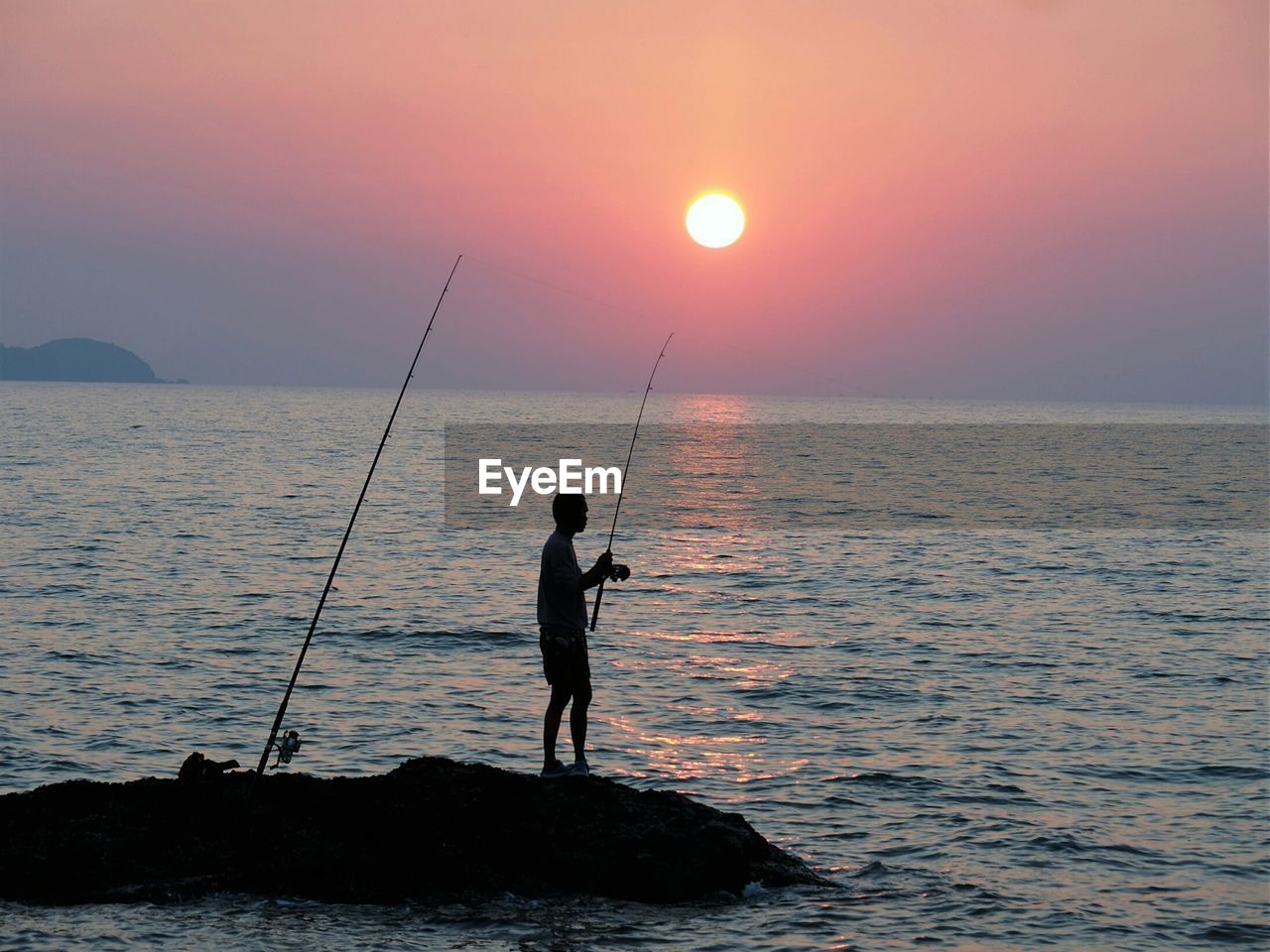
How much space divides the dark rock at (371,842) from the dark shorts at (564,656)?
650 millimetres

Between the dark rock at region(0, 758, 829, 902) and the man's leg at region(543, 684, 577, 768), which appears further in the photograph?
the man's leg at region(543, 684, 577, 768)

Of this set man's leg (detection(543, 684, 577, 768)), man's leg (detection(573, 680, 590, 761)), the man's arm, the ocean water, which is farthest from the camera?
man's leg (detection(573, 680, 590, 761))

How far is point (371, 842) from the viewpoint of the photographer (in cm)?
787

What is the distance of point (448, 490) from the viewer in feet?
157

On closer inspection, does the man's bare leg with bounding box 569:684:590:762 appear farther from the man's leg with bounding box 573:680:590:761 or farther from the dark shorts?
the dark shorts

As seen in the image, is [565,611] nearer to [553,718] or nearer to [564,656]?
[564,656]

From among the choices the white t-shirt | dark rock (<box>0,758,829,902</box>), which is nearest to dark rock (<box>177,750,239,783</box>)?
dark rock (<box>0,758,829,902</box>)

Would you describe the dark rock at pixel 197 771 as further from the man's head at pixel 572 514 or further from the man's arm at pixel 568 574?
the man's head at pixel 572 514

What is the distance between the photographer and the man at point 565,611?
838 cm

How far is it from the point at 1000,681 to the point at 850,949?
8.42 meters

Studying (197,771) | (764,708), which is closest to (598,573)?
(197,771)

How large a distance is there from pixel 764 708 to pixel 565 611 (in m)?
5.93

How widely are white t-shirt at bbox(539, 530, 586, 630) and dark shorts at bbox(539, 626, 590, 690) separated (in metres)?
0.06

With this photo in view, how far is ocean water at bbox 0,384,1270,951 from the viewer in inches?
310
